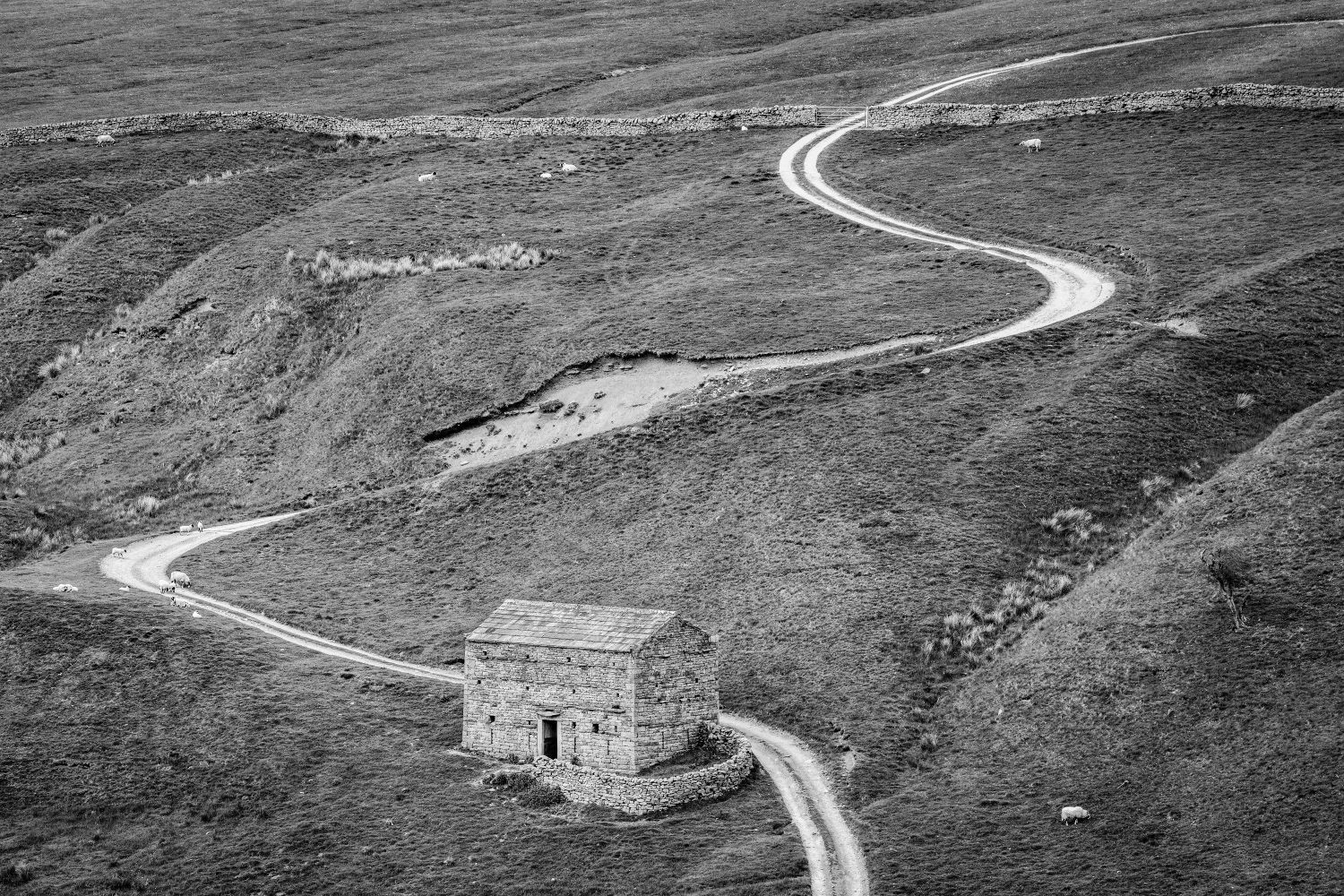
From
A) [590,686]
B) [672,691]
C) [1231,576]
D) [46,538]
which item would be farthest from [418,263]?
[1231,576]

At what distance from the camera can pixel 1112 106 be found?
9712 cm

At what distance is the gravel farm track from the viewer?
126ft

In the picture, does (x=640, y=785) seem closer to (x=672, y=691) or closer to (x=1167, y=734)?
(x=672, y=691)

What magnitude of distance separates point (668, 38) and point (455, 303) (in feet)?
228

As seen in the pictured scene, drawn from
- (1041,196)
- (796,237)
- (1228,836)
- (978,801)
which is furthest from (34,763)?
(1041,196)

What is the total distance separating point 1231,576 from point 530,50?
111 meters

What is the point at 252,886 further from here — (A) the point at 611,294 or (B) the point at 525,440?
(A) the point at 611,294

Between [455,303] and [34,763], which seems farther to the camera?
[455,303]

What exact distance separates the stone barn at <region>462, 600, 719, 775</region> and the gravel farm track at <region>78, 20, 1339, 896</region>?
2.77m

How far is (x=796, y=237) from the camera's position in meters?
83.9

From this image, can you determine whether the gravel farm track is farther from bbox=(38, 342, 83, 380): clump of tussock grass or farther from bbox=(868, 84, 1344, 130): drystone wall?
bbox=(38, 342, 83, 380): clump of tussock grass

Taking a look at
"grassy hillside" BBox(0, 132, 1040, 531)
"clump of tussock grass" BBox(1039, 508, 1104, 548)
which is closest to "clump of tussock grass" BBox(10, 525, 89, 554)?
"grassy hillside" BBox(0, 132, 1040, 531)

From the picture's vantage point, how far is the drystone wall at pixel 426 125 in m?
107

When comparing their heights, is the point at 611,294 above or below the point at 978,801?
above
